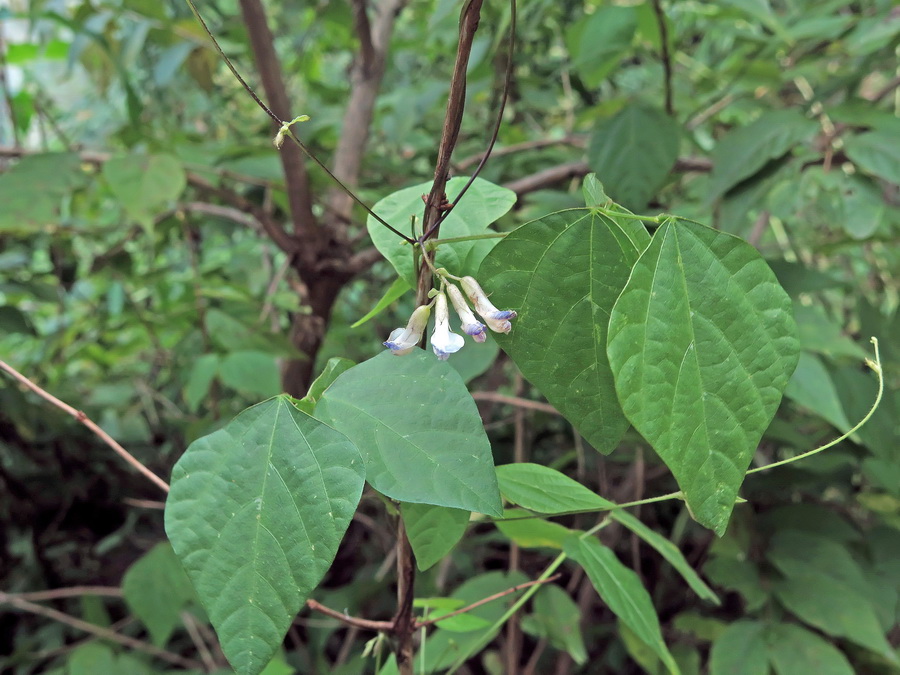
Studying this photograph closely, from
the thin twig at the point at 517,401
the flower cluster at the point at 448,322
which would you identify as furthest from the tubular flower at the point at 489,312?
the thin twig at the point at 517,401

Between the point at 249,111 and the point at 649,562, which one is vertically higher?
the point at 249,111

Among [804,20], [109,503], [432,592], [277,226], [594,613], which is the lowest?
[594,613]

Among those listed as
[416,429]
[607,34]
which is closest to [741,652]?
[416,429]

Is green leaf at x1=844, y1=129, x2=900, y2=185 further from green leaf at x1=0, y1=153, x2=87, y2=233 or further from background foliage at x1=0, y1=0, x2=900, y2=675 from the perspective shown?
green leaf at x1=0, y1=153, x2=87, y2=233

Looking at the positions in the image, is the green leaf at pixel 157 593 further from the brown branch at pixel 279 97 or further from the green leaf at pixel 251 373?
the brown branch at pixel 279 97

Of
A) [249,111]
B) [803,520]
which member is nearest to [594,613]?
[803,520]

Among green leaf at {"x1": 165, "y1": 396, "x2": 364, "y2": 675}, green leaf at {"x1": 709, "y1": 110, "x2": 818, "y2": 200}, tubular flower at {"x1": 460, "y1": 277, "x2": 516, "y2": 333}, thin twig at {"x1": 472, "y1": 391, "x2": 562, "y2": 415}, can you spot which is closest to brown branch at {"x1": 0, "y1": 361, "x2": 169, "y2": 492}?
green leaf at {"x1": 165, "y1": 396, "x2": 364, "y2": 675}

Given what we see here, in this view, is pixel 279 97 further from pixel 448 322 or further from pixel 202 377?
pixel 448 322

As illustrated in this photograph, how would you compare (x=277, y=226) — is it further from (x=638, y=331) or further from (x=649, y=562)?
(x=649, y=562)
